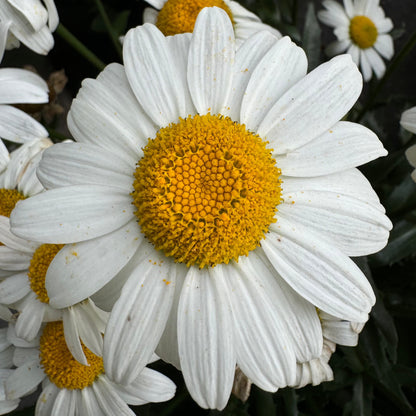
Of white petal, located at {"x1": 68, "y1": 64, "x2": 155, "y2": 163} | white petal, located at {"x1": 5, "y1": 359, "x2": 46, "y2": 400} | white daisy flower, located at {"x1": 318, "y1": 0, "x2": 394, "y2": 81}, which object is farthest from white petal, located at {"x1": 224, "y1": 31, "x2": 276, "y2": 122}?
white daisy flower, located at {"x1": 318, "y1": 0, "x2": 394, "y2": 81}

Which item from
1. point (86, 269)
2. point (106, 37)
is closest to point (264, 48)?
point (86, 269)

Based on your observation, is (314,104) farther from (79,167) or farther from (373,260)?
(373,260)

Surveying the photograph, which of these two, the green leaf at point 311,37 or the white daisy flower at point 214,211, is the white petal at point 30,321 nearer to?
the white daisy flower at point 214,211

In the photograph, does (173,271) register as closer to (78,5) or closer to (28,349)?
(28,349)

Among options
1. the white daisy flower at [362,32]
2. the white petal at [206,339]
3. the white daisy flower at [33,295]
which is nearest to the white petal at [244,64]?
the white petal at [206,339]

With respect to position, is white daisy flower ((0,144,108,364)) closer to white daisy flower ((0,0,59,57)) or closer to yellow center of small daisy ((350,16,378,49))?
white daisy flower ((0,0,59,57))

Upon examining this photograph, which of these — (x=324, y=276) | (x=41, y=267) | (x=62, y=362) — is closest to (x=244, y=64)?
(x=324, y=276)
